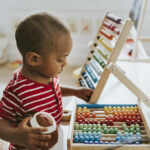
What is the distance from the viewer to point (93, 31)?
2.47 meters

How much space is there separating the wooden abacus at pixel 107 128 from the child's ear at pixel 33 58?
0.80 feet

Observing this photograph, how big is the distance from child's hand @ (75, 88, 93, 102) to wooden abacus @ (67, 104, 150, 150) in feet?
0.12

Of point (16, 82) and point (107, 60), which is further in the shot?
point (107, 60)

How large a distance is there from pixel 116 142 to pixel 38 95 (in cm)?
30

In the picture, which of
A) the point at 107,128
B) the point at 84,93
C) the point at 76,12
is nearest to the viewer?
the point at 107,128

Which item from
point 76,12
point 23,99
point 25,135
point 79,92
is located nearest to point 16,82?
point 23,99

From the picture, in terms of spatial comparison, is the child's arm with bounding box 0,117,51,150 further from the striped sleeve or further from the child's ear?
Result: the child's ear

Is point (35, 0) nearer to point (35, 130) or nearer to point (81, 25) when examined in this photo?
point (81, 25)

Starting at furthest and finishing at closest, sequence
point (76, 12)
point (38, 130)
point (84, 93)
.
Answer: point (76, 12) < point (84, 93) < point (38, 130)

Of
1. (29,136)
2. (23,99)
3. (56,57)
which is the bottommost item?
(29,136)

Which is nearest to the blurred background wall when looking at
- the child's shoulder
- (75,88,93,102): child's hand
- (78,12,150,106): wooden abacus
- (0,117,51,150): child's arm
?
(78,12,150,106): wooden abacus

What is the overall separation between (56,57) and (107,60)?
37cm

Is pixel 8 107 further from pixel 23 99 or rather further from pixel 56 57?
pixel 56 57

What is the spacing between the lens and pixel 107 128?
889 mm
